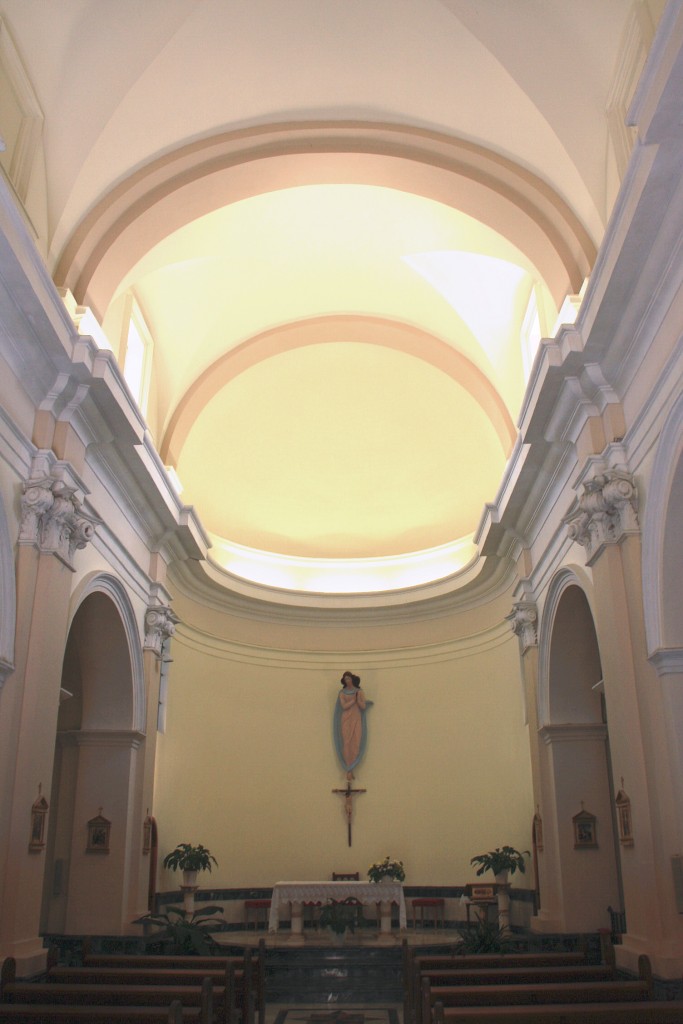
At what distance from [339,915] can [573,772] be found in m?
4.02

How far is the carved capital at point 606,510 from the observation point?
26.4 ft

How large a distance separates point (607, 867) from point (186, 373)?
883cm

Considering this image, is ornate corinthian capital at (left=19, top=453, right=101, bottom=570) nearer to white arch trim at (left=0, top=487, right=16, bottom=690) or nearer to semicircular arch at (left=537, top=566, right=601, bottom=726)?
white arch trim at (left=0, top=487, right=16, bottom=690)

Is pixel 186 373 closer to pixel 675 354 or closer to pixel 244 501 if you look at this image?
pixel 244 501

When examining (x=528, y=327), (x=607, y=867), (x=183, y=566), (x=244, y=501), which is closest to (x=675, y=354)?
(x=528, y=327)

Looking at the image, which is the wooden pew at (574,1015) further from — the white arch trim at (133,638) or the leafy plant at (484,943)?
the white arch trim at (133,638)

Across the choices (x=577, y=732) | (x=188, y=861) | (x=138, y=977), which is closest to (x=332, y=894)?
(x=188, y=861)

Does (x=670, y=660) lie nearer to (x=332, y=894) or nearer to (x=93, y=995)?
(x=93, y=995)

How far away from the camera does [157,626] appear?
12453 millimetres

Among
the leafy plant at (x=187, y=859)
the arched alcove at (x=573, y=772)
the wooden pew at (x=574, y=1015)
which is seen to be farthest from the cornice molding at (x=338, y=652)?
the wooden pew at (x=574, y=1015)

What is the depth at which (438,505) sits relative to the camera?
1716cm

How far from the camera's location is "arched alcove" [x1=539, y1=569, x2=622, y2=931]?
34.2 feet

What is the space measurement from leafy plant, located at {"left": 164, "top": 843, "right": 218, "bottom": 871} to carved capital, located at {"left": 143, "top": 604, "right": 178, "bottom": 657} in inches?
113

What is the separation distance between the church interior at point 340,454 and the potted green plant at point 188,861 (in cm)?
32
